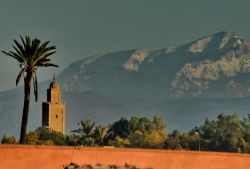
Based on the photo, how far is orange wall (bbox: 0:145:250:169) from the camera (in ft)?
129

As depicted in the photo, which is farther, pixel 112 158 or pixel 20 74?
pixel 20 74

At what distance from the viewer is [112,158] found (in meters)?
43.7

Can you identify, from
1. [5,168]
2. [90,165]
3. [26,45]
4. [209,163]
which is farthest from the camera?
[26,45]

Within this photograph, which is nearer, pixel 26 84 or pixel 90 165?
pixel 90 165

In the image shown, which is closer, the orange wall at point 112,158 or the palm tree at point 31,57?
the orange wall at point 112,158

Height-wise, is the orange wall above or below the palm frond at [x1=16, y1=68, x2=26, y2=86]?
below

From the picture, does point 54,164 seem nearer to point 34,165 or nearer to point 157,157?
point 34,165

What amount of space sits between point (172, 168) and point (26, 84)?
22.0 m

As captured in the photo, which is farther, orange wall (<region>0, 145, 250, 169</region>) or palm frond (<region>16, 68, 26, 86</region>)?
palm frond (<region>16, 68, 26, 86</region>)

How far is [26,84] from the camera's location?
6619cm

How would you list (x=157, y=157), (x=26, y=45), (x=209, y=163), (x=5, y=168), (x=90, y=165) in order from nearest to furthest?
(x=5, y=168) < (x=90, y=165) < (x=157, y=157) < (x=209, y=163) < (x=26, y=45)

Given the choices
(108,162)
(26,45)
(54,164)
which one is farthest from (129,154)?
(26,45)

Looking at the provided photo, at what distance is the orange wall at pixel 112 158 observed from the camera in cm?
3934

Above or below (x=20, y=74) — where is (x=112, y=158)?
below
